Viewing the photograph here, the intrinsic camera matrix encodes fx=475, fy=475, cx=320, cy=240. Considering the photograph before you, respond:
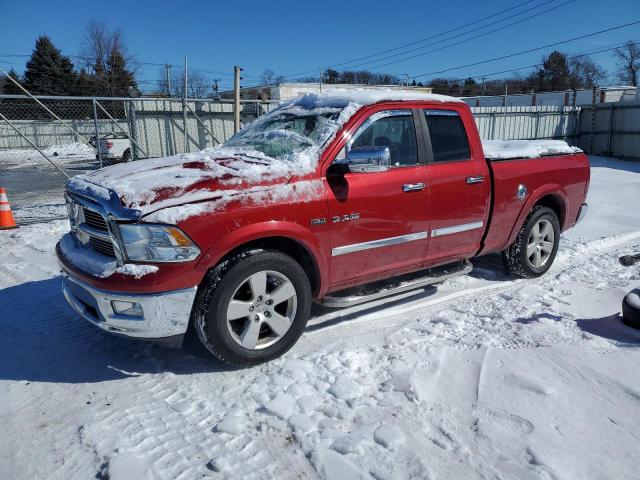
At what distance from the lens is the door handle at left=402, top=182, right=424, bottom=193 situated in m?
3.84

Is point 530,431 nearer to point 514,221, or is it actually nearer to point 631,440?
point 631,440

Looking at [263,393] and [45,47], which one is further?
[45,47]

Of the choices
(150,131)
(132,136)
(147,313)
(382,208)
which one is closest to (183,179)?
(147,313)

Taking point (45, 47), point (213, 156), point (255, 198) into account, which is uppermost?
point (45, 47)

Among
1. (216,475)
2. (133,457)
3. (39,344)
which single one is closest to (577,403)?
(216,475)

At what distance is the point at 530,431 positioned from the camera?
102 inches

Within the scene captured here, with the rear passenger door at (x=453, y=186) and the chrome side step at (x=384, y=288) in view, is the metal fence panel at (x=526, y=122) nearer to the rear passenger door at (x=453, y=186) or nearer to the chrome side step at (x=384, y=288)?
the rear passenger door at (x=453, y=186)

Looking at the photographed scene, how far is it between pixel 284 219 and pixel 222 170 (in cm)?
54

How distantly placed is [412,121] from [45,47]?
182 feet

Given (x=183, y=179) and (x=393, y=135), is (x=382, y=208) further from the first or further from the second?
(x=183, y=179)

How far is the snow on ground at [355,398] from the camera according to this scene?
240cm

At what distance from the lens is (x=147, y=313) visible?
2.91m

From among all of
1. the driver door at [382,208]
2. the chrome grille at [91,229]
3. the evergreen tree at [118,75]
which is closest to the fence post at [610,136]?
the driver door at [382,208]

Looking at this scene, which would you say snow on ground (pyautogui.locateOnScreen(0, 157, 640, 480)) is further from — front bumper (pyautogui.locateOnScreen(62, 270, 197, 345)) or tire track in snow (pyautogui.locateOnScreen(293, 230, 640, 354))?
front bumper (pyautogui.locateOnScreen(62, 270, 197, 345))
